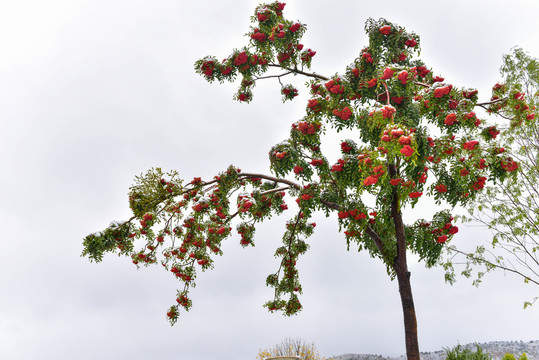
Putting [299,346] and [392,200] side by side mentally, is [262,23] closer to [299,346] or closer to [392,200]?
[392,200]

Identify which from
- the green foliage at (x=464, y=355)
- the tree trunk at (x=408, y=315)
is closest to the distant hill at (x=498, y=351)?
the green foliage at (x=464, y=355)

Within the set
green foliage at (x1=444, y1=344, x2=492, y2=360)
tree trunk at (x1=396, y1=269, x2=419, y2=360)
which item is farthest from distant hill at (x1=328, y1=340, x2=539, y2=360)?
tree trunk at (x1=396, y1=269, x2=419, y2=360)

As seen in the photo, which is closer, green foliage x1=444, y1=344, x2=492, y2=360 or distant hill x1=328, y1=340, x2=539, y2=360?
green foliage x1=444, y1=344, x2=492, y2=360

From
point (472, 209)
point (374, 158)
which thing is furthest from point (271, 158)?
point (472, 209)

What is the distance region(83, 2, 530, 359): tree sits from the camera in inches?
232

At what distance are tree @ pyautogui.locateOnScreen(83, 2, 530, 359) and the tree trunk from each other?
0.06 ft

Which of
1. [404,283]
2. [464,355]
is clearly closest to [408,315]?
[404,283]

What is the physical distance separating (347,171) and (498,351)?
25.4 ft

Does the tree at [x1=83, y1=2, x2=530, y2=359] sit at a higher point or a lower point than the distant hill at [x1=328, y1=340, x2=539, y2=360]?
A: higher

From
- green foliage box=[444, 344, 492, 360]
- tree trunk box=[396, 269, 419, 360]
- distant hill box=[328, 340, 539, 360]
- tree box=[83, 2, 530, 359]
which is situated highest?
tree box=[83, 2, 530, 359]

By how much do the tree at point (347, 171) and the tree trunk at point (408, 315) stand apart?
0.06 ft

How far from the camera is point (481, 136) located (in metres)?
7.23

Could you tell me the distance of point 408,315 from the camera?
278 inches

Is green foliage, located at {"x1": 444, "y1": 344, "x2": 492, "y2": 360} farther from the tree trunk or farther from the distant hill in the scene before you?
the distant hill
